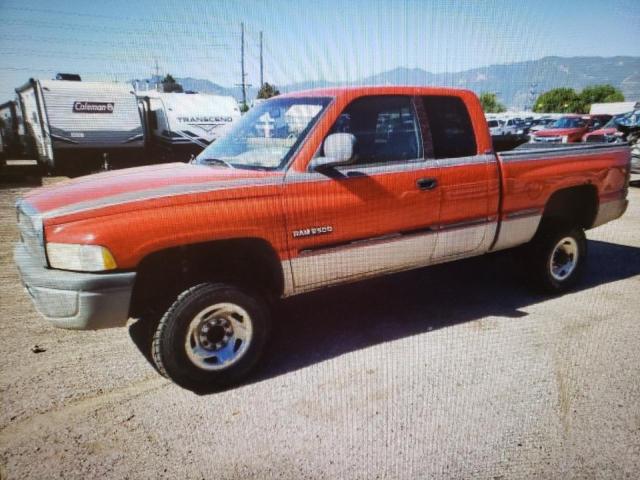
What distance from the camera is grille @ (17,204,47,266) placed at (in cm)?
248

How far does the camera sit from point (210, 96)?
55.4 ft

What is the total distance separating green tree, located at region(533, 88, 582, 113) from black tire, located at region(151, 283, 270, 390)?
91157 millimetres

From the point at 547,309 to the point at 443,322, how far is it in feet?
3.56

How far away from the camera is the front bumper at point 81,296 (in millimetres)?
2449

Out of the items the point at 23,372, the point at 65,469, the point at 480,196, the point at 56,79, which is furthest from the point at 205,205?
the point at 56,79

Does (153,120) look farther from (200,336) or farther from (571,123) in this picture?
(571,123)

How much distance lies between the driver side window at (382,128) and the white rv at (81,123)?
43.7ft

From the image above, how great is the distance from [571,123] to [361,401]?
24915mm

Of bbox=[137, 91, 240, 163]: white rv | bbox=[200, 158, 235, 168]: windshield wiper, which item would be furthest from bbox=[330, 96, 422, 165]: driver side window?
bbox=[137, 91, 240, 163]: white rv

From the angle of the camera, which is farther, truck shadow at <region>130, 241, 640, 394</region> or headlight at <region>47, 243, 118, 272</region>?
truck shadow at <region>130, 241, 640, 394</region>

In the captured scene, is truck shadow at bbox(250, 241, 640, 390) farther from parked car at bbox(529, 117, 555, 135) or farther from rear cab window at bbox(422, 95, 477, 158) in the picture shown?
parked car at bbox(529, 117, 555, 135)

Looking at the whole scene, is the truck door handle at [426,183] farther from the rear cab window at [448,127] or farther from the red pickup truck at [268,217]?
the rear cab window at [448,127]

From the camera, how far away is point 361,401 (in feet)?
9.11

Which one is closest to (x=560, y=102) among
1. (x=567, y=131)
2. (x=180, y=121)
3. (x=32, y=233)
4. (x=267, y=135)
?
(x=567, y=131)
